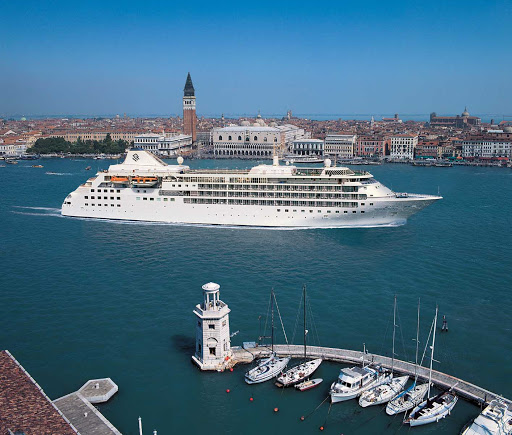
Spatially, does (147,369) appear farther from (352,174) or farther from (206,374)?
(352,174)

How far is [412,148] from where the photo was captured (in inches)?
3575

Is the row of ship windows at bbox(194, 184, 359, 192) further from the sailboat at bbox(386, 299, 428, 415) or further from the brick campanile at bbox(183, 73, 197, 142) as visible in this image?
the brick campanile at bbox(183, 73, 197, 142)

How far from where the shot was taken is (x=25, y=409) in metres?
12.1

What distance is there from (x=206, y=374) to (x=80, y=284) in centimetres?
963

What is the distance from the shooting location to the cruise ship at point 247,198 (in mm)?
33344

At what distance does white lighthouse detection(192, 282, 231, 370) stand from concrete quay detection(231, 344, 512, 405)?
1.76 feet

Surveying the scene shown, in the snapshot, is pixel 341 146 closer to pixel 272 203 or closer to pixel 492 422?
pixel 272 203

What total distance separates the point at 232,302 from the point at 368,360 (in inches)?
259

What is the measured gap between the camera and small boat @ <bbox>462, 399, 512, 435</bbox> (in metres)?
13.5

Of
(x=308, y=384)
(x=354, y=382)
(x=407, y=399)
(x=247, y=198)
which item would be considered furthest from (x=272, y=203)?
(x=407, y=399)

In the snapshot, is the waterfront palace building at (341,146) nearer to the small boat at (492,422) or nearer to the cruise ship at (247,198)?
the cruise ship at (247,198)

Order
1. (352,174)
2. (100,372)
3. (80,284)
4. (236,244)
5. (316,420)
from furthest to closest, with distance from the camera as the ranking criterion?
(352,174) < (236,244) < (80,284) < (100,372) < (316,420)

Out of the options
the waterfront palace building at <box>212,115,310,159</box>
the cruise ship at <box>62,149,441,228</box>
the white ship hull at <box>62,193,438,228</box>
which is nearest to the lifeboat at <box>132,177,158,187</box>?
the cruise ship at <box>62,149,441,228</box>

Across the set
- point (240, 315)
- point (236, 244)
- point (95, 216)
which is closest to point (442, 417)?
point (240, 315)
